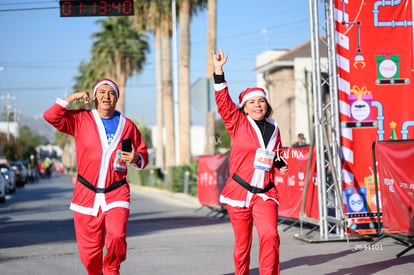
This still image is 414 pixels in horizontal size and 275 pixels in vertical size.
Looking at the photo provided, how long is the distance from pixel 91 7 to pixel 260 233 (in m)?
10.3

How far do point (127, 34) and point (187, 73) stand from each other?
1854 cm

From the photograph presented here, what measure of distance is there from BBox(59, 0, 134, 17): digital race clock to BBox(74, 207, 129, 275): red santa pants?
9.97m

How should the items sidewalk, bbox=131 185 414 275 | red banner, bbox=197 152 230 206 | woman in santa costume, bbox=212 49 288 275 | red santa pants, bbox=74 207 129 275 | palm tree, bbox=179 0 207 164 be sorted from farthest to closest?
1. palm tree, bbox=179 0 207 164
2. red banner, bbox=197 152 230 206
3. sidewalk, bbox=131 185 414 275
4. woman in santa costume, bbox=212 49 288 275
5. red santa pants, bbox=74 207 129 275

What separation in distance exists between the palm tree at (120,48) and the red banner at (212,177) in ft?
104

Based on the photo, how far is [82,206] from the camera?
6.18 metres

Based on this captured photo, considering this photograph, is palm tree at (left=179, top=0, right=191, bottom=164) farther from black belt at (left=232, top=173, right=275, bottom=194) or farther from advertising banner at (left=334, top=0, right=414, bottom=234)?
black belt at (left=232, top=173, right=275, bottom=194)

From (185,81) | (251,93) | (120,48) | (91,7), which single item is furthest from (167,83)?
(251,93)

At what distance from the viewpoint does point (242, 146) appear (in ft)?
21.4

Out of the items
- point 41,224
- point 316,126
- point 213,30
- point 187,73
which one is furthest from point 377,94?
point 187,73

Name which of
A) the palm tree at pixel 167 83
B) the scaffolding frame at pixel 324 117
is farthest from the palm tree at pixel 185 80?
the scaffolding frame at pixel 324 117

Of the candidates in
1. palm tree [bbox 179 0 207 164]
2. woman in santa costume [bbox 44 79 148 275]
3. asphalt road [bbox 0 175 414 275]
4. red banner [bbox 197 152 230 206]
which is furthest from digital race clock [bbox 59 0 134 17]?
palm tree [bbox 179 0 207 164]

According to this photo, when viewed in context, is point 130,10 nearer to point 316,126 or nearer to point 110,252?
point 316,126

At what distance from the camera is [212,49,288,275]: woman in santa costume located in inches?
252

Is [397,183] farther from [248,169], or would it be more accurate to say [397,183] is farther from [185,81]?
[185,81]
